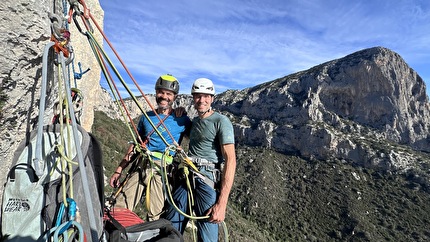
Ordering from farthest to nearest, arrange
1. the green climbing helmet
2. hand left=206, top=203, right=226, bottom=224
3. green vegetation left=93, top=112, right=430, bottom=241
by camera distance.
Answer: green vegetation left=93, top=112, right=430, bottom=241, the green climbing helmet, hand left=206, top=203, right=226, bottom=224

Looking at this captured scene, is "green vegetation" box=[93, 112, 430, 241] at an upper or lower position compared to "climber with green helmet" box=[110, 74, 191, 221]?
lower

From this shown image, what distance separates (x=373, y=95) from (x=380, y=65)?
12207mm

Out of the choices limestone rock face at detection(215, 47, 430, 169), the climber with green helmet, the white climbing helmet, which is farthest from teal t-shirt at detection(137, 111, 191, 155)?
limestone rock face at detection(215, 47, 430, 169)

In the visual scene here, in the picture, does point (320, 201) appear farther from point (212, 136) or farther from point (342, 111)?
point (212, 136)

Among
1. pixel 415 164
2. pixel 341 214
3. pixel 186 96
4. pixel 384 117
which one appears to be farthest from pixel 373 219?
pixel 186 96

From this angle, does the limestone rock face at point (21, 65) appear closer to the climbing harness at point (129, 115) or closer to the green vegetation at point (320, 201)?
the climbing harness at point (129, 115)

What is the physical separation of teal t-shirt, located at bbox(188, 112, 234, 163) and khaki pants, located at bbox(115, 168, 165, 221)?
54cm

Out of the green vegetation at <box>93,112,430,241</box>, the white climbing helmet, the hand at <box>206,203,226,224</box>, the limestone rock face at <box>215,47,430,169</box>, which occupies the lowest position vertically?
the green vegetation at <box>93,112,430,241</box>

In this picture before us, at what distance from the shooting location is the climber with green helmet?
Result: 3264mm

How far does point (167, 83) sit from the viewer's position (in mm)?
3598

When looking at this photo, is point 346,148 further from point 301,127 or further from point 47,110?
point 47,110

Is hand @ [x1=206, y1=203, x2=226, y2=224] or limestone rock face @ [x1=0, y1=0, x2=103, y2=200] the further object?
hand @ [x1=206, y1=203, x2=226, y2=224]

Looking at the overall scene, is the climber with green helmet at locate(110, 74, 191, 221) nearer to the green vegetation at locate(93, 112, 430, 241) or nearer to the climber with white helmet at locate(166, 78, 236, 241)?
the climber with white helmet at locate(166, 78, 236, 241)

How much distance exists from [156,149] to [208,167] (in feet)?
2.70
